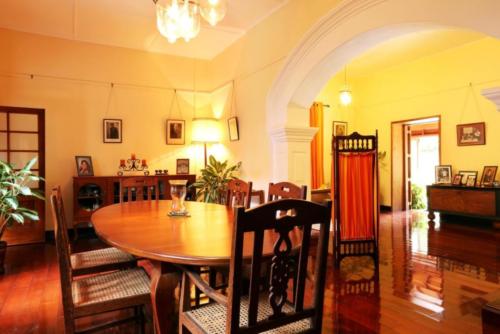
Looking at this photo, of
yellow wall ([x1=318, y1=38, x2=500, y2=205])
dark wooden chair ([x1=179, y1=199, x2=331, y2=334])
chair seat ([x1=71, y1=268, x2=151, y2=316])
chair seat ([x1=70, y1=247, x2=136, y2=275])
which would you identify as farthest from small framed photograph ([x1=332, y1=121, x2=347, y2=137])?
dark wooden chair ([x1=179, y1=199, x2=331, y2=334])

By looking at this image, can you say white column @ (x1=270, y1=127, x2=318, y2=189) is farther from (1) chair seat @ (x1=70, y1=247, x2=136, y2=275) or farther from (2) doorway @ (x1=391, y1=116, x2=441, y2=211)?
(2) doorway @ (x1=391, y1=116, x2=441, y2=211)

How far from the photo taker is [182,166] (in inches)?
231

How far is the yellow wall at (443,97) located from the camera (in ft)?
18.6

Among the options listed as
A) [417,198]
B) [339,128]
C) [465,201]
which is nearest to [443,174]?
[465,201]

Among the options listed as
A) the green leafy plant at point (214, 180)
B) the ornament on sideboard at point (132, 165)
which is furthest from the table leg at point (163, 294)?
the ornament on sideboard at point (132, 165)

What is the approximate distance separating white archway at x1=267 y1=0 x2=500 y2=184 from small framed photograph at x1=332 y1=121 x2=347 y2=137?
11.8 feet

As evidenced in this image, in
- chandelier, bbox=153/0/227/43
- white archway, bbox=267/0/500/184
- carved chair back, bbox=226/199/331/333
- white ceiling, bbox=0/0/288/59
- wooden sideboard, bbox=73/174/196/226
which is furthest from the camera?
wooden sideboard, bbox=73/174/196/226

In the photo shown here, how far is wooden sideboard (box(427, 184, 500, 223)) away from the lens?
207 inches

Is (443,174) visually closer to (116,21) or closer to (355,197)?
(355,197)

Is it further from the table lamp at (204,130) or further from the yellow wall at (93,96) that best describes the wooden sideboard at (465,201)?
the yellow wall at (93,96)

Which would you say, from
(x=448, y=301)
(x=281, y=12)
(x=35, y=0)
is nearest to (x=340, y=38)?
(x=281, y=12)

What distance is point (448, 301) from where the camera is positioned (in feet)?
8.59

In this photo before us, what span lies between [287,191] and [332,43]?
1.86 meters

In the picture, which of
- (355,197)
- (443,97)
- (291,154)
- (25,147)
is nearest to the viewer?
(355,197)
